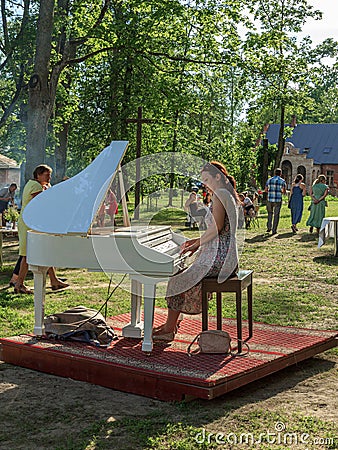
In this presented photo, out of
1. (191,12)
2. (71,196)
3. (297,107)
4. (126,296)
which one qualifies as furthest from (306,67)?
(71,196)

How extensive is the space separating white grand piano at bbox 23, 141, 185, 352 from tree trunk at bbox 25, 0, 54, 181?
888 cm

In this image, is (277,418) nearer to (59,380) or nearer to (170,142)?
(59,380)

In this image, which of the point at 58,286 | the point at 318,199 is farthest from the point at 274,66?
the point at 58,286

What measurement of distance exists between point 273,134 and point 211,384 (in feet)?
209

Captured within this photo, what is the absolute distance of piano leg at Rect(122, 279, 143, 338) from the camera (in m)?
7.34

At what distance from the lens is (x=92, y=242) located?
21.6 feet

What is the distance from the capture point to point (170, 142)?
90.0ft

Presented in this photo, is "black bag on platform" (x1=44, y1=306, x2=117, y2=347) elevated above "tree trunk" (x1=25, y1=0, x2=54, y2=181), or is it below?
below

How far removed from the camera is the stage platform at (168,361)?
584cm

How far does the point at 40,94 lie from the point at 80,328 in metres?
9.45

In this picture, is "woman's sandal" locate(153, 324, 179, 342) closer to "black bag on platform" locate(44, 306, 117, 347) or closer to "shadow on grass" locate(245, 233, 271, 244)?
"black bag on platform" locate(44, 306, 117, 347)

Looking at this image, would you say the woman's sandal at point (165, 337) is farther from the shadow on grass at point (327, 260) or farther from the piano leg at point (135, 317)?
the shadow on grass at point (327, 260)

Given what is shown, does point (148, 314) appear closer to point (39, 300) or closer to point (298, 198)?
point (39, 300)

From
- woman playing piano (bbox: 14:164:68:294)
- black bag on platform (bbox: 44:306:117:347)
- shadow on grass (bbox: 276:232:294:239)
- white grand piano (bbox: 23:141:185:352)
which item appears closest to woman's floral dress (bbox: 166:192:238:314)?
white grand piano (bbox: 23:141:185:352)
